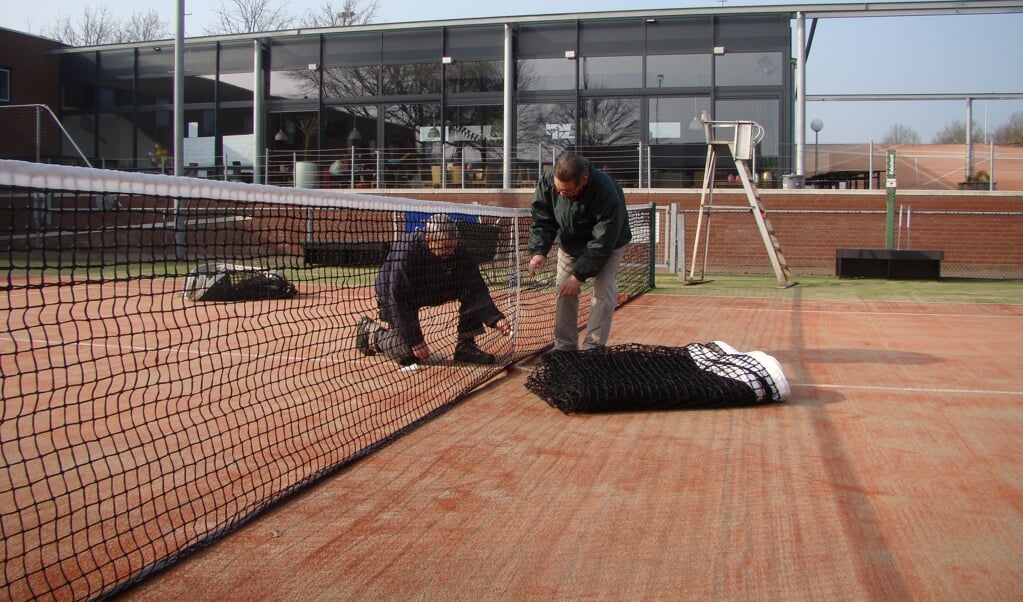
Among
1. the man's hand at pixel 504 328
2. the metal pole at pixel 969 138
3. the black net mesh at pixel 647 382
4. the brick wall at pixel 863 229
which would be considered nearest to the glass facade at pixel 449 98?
the brick wall at pixel 863 229

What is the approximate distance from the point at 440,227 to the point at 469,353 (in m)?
0.99

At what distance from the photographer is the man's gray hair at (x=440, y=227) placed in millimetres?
6105

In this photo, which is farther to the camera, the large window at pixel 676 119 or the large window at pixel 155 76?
the large window at pixel 155 76

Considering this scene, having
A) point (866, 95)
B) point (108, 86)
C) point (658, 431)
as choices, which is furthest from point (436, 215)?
point (866, 95)

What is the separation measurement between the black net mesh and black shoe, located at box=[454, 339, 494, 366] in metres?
0.89

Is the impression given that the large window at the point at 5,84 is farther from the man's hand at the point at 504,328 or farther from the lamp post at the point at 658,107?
the man's hand at the point at 504,328

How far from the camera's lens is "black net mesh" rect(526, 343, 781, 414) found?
4832 millimetres

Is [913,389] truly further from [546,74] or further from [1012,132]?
[1012,132]

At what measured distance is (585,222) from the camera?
601 cm

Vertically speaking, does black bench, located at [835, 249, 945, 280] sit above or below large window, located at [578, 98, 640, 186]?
below

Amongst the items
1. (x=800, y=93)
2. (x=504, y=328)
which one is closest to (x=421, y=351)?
(x=504, y=328)

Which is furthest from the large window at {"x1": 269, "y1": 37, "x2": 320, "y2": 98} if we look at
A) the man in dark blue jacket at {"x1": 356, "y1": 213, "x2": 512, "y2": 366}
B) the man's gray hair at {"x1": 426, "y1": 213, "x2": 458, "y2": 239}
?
the man's gray hair at {"x1": 426, "y1": 213, "x2": 458, "y2": 239}

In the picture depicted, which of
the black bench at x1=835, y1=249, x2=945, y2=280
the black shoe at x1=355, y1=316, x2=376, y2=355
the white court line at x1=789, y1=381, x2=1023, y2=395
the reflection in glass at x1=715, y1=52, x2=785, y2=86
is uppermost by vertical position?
the reflection in glass at x1=715, y1=52, x2=785, y2=86

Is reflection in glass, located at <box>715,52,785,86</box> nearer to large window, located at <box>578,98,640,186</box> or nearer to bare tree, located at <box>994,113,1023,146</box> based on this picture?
large window, located at <box>578,98,640,186</box>
